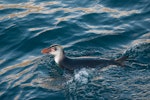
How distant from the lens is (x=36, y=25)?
47.8 feet

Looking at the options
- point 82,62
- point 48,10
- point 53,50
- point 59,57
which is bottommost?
point 82,62

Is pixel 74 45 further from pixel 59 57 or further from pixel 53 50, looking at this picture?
pixel 59 57

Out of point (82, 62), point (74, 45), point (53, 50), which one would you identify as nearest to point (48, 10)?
point (74, 45)

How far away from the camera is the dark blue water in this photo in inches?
398

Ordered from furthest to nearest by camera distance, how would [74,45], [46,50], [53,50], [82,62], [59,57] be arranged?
1. [74,45]
2. [53,50]
3. [46,50]
4. [59,57]
5. [82,62]

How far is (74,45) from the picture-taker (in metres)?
13.0

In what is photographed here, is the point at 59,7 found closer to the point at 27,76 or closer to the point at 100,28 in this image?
the point at 100,28

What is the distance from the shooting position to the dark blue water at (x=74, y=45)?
10.1 metres

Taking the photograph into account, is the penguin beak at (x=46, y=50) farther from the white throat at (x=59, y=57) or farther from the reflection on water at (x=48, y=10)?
the reflection on water at (x=48, y=10)

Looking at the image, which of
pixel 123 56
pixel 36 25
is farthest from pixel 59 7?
pixel 123 56

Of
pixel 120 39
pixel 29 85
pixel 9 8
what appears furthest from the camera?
pixel 9 8

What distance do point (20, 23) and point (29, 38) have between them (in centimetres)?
124

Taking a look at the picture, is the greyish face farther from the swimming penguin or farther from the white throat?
the swimming penguin

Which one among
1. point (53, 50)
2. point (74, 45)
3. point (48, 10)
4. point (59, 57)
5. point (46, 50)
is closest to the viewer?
point (59, 57)
